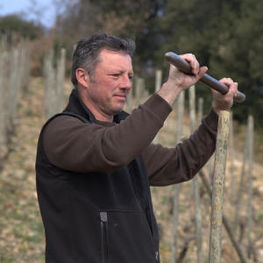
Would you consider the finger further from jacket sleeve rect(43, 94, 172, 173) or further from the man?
jacket sleeve rect(43, 94, 172, 173)

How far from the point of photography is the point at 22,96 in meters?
13.1

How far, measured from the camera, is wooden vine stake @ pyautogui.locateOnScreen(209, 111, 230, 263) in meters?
1.76

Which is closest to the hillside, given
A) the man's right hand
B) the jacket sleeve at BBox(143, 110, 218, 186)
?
the jacket sleeve at BBox(143, 110, 218, 186)

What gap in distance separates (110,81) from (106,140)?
0.28 m

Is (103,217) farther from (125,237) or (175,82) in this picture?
(175,82)

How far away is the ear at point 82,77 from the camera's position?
185 cm

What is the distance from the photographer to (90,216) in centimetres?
168

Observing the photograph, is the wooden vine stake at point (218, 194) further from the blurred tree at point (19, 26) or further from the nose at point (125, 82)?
the blurred tree at point (19, 26)

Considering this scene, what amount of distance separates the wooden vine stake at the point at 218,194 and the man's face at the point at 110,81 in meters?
0.33

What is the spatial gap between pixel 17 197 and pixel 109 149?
5.07 m

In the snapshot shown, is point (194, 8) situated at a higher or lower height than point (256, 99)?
higher

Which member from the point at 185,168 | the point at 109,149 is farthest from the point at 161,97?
the point at 185,168

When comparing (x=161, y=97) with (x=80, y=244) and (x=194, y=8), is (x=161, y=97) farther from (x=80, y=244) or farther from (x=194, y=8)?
(x=194, y=8)

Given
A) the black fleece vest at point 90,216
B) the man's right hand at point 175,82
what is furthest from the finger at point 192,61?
the black fleece vest at point 90,216
